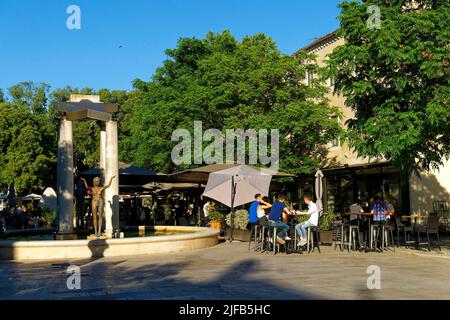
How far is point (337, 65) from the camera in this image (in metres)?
14.6

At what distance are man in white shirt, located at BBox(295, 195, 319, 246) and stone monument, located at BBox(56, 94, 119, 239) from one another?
5.75 m

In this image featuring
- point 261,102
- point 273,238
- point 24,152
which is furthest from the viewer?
point 24,152

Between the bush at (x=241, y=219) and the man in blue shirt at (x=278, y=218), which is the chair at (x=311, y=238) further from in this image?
the bush at (x=241, y=219)

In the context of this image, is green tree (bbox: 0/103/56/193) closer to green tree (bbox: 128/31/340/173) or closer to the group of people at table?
green tree (bbox: 128/31/340/173)

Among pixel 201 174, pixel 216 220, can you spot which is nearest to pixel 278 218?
pixel 201 174

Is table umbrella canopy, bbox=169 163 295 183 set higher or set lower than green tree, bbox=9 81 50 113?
lower

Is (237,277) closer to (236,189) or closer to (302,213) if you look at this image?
(302,213)

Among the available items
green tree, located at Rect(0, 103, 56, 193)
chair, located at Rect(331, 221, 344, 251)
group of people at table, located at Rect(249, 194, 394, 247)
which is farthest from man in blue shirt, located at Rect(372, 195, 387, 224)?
green tree, located at Rect(0, 103, 56, 193)

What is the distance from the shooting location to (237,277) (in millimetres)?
9930

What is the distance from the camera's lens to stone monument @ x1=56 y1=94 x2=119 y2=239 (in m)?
15.6

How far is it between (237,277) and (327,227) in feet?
23.6

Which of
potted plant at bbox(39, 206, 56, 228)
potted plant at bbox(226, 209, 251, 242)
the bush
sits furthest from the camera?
potted plant at bbox(39, 206, 56, 228)

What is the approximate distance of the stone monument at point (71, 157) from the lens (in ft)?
51.3

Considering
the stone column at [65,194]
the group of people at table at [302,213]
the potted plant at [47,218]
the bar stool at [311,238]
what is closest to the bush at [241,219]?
the group of people at table at [302,213]
